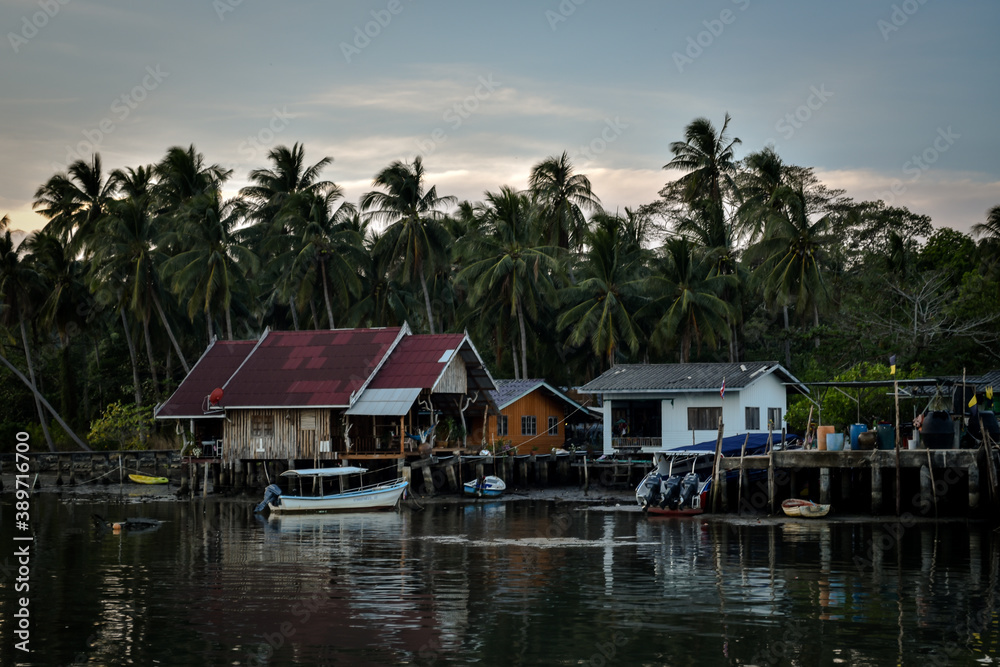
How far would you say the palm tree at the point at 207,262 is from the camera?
56844mm

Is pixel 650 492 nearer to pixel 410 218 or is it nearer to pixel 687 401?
pixel 687 401

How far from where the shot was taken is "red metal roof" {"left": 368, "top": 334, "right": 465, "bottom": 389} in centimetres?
4444

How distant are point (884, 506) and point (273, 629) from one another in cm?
2283

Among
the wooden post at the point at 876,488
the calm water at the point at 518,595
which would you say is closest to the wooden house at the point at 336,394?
the calm water at the point at 518,595

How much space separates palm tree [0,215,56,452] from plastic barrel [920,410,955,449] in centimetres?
4808

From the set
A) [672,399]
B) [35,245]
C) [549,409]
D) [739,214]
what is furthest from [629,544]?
[35,245]

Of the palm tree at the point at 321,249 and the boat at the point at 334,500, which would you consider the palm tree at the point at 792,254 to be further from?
the boat at the point at 334,500

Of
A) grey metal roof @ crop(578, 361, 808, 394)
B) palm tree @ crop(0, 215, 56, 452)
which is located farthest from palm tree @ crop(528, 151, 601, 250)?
palm tree @ crop(0, 215, 56, 452)

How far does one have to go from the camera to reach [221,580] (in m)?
22.9

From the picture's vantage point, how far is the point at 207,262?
5725cm

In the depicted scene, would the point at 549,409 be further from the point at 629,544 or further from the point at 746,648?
the point at 746,648

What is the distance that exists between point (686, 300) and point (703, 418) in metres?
8.91

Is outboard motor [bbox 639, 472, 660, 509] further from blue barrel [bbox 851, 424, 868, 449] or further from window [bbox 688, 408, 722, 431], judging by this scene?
window [bbox 688, 408, 722, 431]

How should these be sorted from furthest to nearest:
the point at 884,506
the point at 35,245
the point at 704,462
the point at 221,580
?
the point at 35,245 < the point at 704,462 < the point at 884,506 < the point at 221,580
